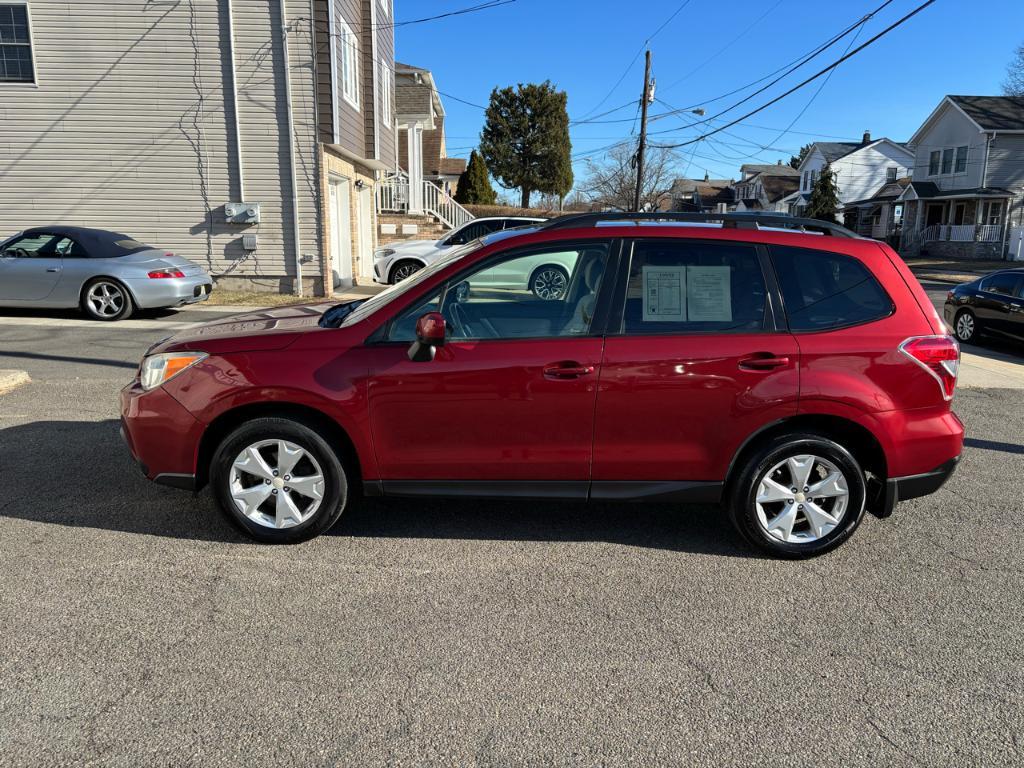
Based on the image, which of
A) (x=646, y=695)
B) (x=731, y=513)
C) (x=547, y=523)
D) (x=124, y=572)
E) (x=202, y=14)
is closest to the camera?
(x=646, y=695)

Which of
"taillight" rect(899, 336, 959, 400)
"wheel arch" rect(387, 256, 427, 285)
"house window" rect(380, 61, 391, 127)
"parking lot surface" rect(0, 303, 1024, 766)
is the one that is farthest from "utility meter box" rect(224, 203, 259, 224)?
"taillight" rect(899, 336, 959, 400)

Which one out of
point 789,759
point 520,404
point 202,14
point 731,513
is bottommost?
point 789,759

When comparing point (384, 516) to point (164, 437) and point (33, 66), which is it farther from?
point (33, 66)

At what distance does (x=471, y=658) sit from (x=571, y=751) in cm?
66

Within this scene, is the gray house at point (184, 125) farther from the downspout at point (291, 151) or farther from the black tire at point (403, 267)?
the black tire at point (403, 267)

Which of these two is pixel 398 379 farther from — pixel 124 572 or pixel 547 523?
pixel 124 572

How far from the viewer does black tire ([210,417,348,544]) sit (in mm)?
3973

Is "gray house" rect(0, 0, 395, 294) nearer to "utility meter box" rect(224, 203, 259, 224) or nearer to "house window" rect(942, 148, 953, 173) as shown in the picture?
"utility meter box" rect(224, 203, 259, 224)

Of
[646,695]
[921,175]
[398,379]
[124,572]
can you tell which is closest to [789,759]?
[646,695]

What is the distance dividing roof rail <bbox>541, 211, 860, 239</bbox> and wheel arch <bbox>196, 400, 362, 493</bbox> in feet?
5.29

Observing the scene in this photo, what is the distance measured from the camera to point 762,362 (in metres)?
3.90

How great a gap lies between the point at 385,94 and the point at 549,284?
18794mm

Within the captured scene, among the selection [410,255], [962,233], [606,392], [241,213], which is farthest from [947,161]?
[606,392]

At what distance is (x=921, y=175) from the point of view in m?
46.6
